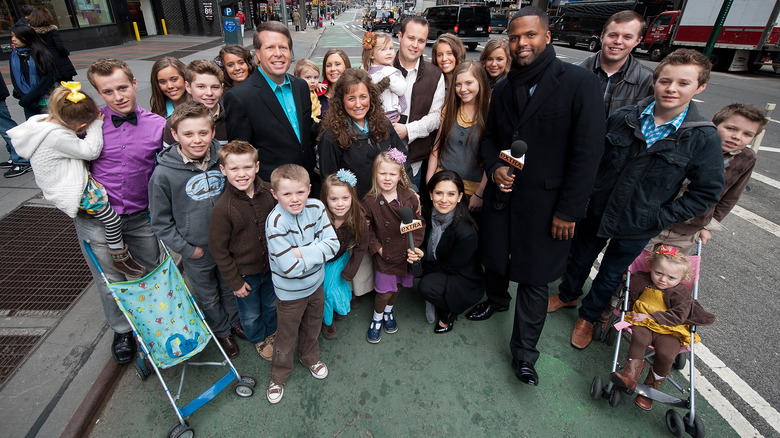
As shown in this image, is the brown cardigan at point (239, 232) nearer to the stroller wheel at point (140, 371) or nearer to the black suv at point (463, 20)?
the stroller wheel at point (140, 371)

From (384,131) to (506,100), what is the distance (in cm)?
104

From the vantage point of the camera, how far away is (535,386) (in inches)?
114

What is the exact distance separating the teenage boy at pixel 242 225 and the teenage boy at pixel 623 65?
9.96 feet

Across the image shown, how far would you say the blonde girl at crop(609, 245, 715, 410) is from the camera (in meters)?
2.58

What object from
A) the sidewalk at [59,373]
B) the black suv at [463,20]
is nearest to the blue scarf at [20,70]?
the sidewalk at [59,373]

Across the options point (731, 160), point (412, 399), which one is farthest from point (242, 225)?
point (731, 160)

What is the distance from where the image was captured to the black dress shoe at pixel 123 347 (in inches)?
113

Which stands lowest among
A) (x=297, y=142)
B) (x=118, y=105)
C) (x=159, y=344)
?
(x=159, y=344)

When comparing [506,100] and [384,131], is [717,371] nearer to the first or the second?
[506,100]

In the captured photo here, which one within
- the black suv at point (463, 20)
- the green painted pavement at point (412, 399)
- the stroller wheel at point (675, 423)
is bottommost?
the green painted pavement at point (412, 399)

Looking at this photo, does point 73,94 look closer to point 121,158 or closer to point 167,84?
point 121,158

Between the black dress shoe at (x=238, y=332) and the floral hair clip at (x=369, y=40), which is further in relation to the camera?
the floral hair clip at (x=369, y=40)

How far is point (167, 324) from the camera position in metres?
2.49

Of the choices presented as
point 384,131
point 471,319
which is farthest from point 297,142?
point 471,319
